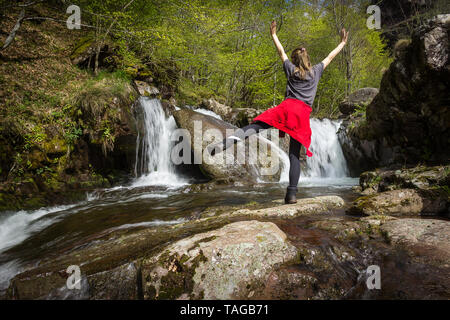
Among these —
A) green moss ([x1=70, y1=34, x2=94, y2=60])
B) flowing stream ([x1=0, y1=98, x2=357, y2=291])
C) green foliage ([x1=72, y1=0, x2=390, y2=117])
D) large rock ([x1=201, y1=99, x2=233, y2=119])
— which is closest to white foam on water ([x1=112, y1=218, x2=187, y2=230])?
flowing stream ([x1=0, y1=98, x2=357, y2=291])

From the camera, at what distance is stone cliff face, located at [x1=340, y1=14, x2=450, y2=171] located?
4.54 metres

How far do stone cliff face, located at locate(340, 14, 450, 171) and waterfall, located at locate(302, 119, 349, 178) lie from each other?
8.21 ft

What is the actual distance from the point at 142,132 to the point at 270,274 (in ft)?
23.4

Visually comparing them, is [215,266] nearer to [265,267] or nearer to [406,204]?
[265,267]

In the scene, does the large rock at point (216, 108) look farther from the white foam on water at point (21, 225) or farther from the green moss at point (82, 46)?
the white foam on water at point (21, 225)

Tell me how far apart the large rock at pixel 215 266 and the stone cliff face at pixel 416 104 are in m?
5.43

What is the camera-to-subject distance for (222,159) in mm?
7449

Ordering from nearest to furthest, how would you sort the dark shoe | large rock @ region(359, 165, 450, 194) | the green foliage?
1. the dark shoe
2. large rock @ region(359, 165, 450, 194)
3. the green foliage

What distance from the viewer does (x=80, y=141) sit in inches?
261

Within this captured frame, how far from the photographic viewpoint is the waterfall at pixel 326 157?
1004 centimetres

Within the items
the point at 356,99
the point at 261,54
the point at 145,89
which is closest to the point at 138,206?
the point at 145,89

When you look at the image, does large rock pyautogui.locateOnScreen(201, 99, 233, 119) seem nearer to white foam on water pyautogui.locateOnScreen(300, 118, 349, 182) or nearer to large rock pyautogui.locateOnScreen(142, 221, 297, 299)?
white foam on water pyautogui.locateOnScreen(300, 118, 349, 182)
